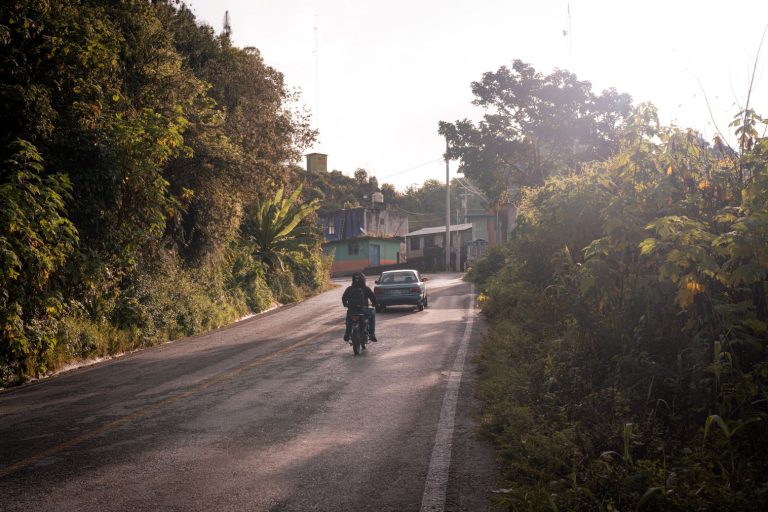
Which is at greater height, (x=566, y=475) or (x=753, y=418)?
(x=753, y=418)

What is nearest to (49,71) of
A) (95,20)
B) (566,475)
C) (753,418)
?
(95,20)

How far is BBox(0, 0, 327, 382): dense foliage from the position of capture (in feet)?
35.7

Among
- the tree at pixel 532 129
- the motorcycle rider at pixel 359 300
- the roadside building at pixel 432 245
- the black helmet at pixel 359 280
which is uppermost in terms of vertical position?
the tree at pixel 532 129

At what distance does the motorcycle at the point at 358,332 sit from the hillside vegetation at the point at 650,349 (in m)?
2.86

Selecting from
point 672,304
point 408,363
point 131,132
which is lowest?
point 408,363

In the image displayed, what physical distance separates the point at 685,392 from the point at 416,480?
3084mm

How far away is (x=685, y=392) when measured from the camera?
6629 millimetres

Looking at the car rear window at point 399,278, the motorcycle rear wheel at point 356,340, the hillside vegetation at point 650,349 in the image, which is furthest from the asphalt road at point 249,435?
the car rear window at point 399,278

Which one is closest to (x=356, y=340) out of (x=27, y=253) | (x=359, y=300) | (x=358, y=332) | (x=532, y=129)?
(x=358, y=332)

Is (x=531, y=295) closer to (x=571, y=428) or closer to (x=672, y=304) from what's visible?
(x=672, y=304)

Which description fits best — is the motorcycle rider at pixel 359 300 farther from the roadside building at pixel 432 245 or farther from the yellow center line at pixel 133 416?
the roadside building at pixel 432 245

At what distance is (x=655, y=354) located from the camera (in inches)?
298

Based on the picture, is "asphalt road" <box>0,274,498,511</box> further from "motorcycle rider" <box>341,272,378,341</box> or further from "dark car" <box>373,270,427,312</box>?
"dark car" <box>373,270,427,312</box>

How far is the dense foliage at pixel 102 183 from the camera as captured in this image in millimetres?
10867
